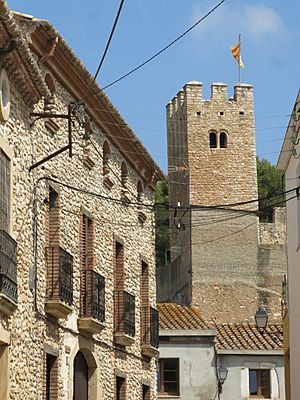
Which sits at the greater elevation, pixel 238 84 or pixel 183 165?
pixel 238 84

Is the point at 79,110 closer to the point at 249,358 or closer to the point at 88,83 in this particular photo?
the point at 88,83

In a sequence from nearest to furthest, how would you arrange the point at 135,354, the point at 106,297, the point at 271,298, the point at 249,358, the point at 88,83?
1. the point at 88,83
2. the point at 106,297
3. the point at 135,354
4. the point at 249,358
5. the point at 271,298

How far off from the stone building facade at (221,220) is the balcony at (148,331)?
1028 inches

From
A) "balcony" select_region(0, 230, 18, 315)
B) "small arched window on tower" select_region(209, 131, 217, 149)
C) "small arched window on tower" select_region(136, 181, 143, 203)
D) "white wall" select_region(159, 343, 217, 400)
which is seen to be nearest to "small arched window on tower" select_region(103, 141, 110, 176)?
"small arched window on tower" select_region(136, 181, 143, 203)

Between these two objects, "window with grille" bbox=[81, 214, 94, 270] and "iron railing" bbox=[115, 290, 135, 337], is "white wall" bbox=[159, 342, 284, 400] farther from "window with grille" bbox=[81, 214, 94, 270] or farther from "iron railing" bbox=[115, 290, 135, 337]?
"window with grille" bbox=[81, 214, 94, 270]

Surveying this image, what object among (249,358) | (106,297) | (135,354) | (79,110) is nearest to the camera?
(79,110)

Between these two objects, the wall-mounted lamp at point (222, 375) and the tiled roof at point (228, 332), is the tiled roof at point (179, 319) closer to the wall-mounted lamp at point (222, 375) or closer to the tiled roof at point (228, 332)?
the tiled roof at point (228, 332)

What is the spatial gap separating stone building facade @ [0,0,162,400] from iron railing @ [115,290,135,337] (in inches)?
1.0

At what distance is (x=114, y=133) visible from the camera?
25.4 metres

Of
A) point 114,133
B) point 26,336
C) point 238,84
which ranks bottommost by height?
point 26,336

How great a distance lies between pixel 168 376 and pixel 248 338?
11.4 ft

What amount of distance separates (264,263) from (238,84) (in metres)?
9.31

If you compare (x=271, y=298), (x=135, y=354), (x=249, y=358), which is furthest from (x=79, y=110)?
(x=271, y=298)

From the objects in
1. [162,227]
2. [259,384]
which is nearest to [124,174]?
[259,384]
